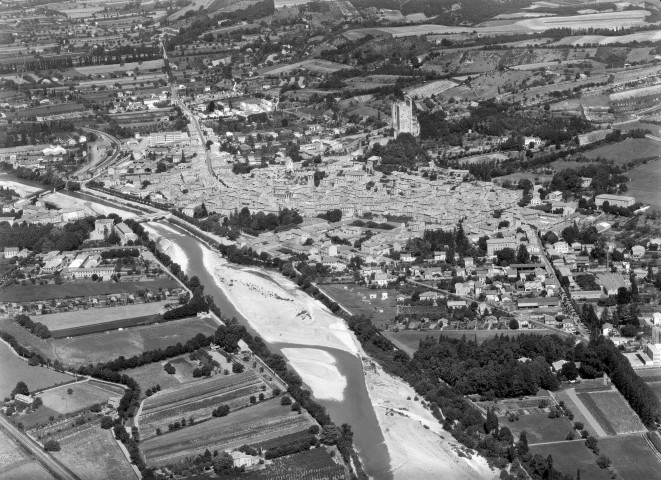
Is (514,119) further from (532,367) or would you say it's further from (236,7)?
(236,7)

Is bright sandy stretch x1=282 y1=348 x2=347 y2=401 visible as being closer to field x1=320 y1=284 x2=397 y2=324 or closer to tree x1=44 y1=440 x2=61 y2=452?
field x1=320 y1=284 x2=397 y2=324

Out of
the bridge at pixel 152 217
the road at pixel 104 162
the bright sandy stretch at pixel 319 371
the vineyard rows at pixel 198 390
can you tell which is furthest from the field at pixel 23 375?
the road at pixel 104 162

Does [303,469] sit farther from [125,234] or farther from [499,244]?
[125,234]

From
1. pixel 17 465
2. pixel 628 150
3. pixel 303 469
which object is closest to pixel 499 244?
pixel 628 150

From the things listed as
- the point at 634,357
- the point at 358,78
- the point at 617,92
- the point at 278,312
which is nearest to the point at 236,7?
the point at 358,78

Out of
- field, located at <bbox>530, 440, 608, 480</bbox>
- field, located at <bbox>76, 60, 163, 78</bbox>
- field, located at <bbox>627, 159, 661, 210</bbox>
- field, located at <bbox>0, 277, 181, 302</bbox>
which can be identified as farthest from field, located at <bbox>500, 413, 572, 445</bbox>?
field, located at <bbox>76, 60, 163, 78</bbox>

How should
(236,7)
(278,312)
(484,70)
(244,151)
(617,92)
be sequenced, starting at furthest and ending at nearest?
(236,7) → (484,70) → (617,92) → (244,151) → (278,312)
